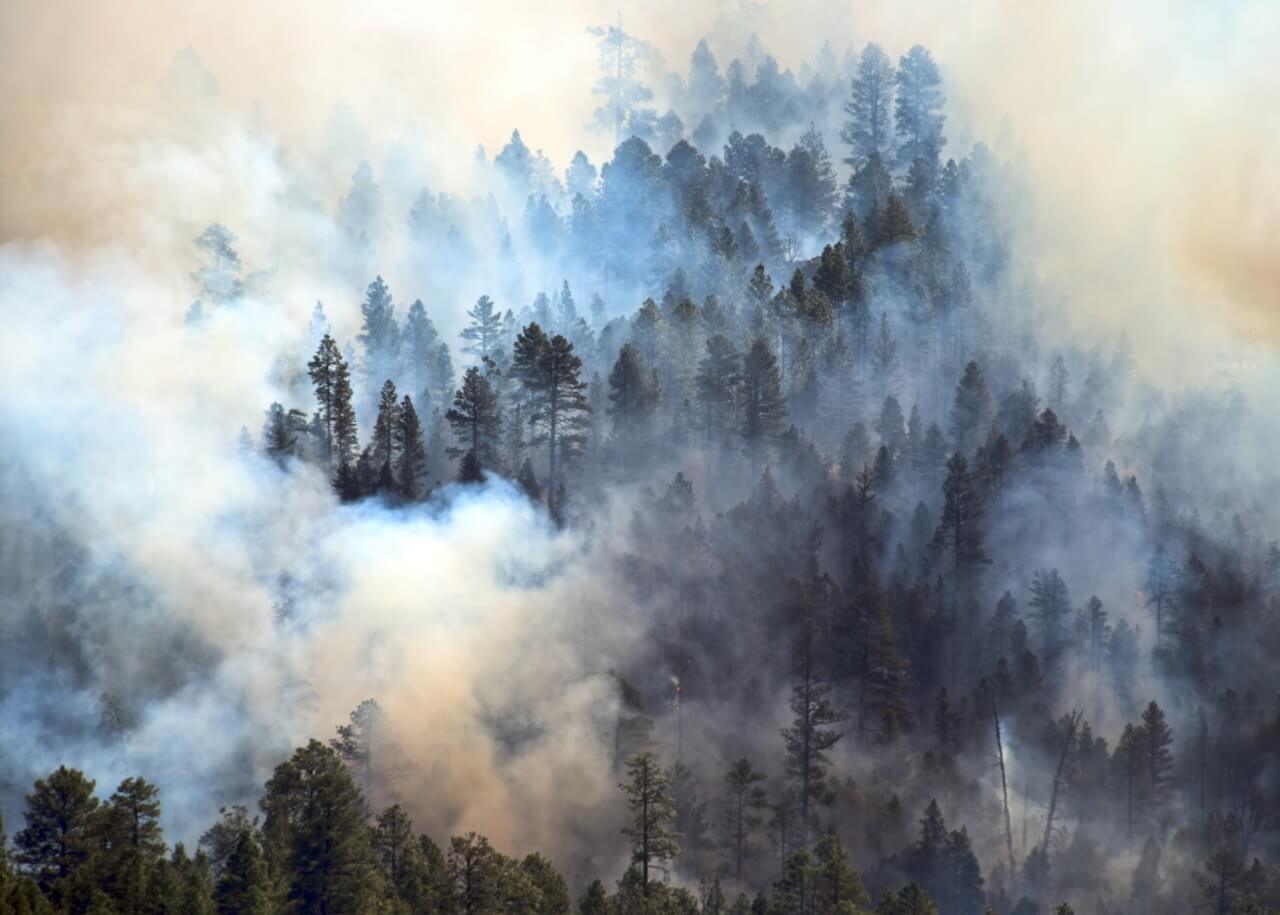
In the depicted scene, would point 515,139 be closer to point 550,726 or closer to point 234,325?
point 234,325

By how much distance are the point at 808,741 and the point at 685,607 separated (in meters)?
14.1

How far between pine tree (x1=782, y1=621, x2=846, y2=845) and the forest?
310mm

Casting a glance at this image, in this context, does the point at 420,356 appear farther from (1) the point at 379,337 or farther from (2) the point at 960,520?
(2) the point at 960,520

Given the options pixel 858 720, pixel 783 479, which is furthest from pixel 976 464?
pixel 858 720

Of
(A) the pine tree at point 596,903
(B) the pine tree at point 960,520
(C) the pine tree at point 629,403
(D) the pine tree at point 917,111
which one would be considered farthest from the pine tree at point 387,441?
(D) the pine tree at point 917,111

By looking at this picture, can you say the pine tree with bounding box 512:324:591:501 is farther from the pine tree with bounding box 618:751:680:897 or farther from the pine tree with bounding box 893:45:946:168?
the pine tree with bounding box 893:45:946:168

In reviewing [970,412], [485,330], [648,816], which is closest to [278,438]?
[485,330]

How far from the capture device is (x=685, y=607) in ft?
341

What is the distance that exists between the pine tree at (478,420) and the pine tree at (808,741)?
78.3 ft

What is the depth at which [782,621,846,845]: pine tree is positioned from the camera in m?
93.3

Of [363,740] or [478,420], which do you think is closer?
[363,740]

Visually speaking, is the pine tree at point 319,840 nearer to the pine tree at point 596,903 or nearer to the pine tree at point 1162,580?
the pine tree at point 596,903

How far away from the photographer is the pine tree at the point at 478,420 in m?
105

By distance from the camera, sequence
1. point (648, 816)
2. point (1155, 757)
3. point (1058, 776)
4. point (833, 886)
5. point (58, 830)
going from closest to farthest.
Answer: point (58, 830)
point (833, 886)
point (648, 816)
point (1155, 757)
point (1058, 776)
